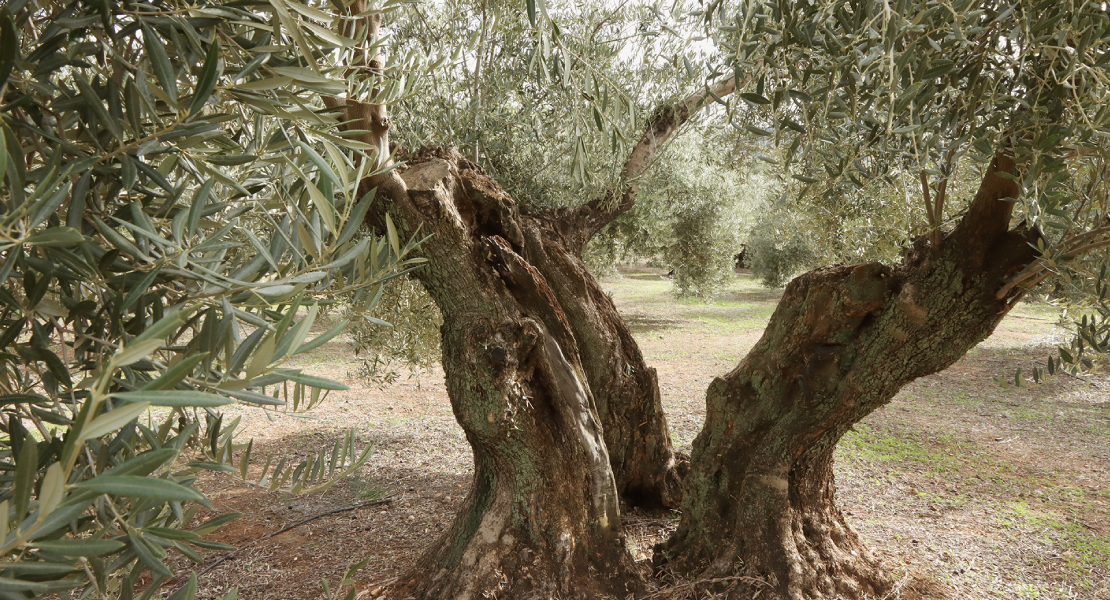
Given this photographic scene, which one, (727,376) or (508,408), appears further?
(727,376)

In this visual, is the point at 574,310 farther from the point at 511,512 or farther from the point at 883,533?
the point at 883,533

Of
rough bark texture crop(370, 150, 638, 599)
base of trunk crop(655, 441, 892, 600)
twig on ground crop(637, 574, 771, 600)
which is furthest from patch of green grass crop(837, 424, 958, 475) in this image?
rough bark texture crop(370, 150, 638, 599)

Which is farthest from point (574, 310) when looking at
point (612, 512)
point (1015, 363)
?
point (1015, 363)

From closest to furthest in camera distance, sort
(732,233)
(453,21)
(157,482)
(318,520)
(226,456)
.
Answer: (157,482), (226,456), (318,520), (453,21), (732,233)

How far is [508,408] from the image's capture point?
3332 mm

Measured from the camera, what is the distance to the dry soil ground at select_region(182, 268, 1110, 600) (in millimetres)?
4125

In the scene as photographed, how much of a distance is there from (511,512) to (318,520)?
228cm

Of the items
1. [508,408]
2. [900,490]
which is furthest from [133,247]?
[900,490]

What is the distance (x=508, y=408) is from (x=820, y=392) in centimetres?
163

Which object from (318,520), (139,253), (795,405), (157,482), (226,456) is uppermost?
(139,253)

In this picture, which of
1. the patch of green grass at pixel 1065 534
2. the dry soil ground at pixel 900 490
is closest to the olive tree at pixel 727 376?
the dry soil ground at pixel 900 490

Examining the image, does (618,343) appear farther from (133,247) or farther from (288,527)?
(133,247)

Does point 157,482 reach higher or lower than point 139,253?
lower

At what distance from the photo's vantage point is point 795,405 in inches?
139
